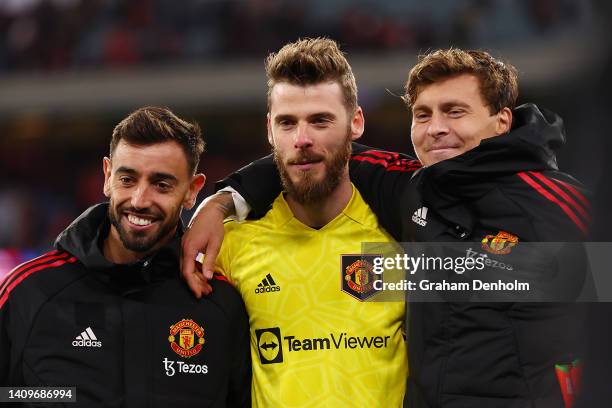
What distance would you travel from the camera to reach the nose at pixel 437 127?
9.29ft

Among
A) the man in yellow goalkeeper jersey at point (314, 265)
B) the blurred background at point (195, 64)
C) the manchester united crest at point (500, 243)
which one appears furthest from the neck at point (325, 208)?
the blurred background at point (195, 64)

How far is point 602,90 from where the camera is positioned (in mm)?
734

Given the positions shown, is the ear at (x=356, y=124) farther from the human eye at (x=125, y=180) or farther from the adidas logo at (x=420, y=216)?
the human eye at (x=125, y=180)

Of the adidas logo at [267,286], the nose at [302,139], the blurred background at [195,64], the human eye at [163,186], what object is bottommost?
the adidas logo at [267,286]

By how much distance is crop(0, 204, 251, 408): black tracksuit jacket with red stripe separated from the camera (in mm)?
2674

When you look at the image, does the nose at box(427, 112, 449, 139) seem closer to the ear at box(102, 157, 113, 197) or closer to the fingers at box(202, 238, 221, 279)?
the fingers at box(202, 238, 221, 279)

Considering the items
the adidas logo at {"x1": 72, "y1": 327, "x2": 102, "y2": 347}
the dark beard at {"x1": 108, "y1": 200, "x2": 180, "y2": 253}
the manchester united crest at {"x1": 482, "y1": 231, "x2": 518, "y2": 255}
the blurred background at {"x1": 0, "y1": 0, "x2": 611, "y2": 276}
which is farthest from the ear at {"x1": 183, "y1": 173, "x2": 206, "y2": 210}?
the blurred background at {"x1": 0, "y1": 0, "x2": 611, "y2": 276}

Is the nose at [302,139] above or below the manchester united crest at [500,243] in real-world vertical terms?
above

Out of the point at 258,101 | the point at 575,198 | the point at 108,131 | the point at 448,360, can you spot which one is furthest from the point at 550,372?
the point at 108,131

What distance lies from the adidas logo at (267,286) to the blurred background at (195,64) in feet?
28.9

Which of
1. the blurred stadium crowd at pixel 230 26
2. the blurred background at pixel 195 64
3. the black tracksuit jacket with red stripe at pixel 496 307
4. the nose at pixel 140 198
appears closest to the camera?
the black tracksuit jacket with red stripe at pixel 496 307

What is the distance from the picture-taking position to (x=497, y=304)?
2496mm

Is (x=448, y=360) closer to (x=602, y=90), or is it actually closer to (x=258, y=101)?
(x=602, y=90)

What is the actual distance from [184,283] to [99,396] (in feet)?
1.60
